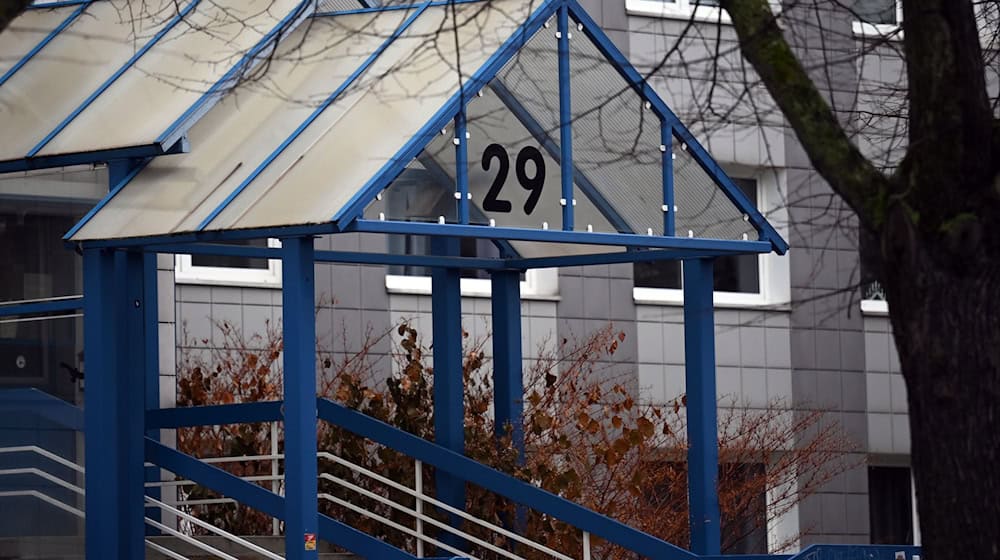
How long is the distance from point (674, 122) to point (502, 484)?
7.81ft

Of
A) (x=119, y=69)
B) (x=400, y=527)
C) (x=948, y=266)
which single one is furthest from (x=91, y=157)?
(x=948, y=266)

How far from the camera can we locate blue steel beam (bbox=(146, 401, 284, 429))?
12016 mm

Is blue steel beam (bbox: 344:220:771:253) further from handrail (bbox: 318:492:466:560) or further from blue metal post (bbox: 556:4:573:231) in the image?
handrail (bbox: 318:492:466:560)

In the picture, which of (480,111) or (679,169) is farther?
(679,169)

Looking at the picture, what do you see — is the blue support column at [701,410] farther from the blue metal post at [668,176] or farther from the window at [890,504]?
the window at [890,504]

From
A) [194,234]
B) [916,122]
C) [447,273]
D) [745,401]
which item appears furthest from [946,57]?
[745,401]

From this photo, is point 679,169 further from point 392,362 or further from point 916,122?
point 392,362

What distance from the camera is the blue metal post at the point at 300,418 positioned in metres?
10.2

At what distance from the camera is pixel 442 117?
34.9 ft

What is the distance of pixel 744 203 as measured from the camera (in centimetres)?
1235

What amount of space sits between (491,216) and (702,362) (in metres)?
2.00

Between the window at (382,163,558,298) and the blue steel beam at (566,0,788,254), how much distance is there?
4.24 ft

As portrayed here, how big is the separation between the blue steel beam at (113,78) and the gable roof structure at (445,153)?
0.59 meters

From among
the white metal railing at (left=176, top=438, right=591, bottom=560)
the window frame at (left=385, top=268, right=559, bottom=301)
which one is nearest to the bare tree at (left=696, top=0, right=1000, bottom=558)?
the white metal railing at (left=176, top=438, right=591, bottom=560)
